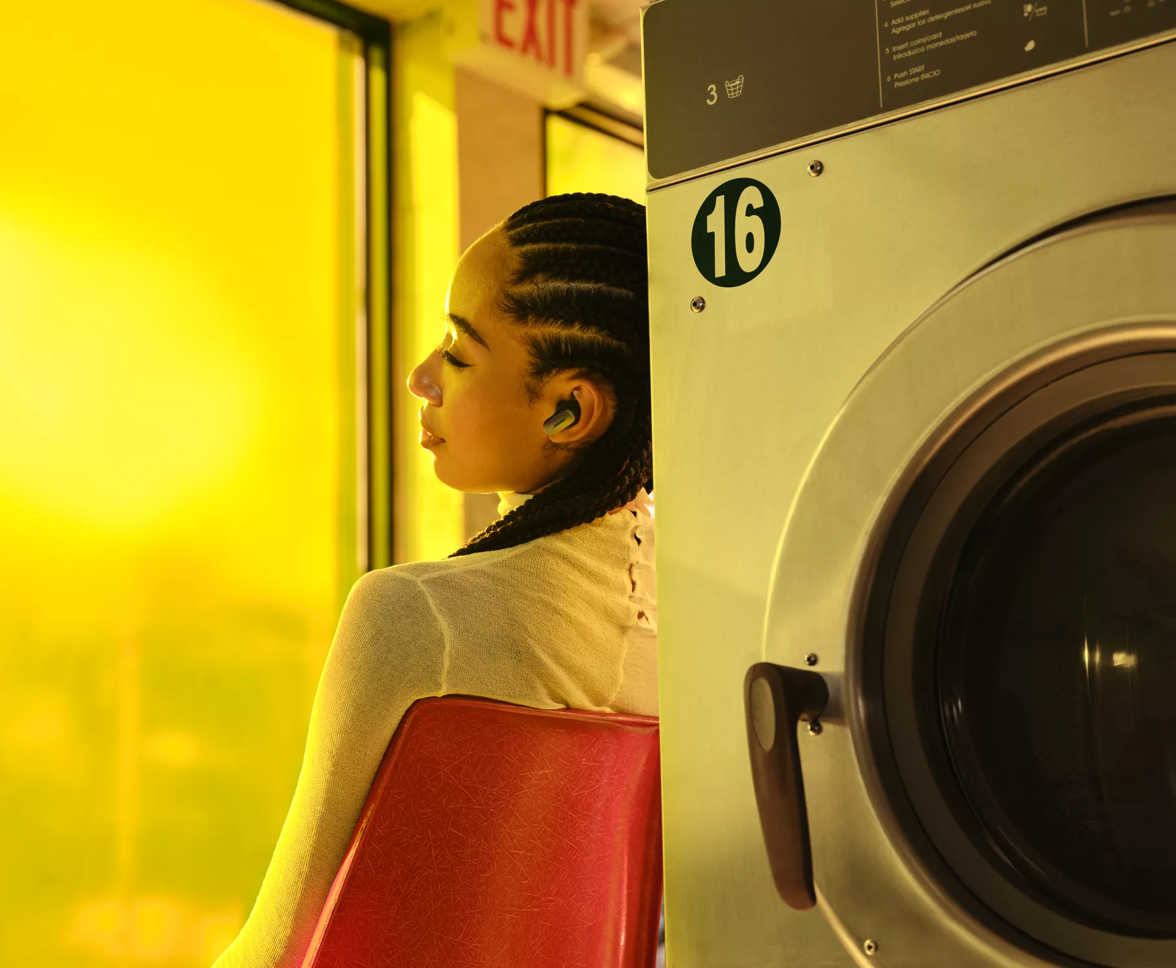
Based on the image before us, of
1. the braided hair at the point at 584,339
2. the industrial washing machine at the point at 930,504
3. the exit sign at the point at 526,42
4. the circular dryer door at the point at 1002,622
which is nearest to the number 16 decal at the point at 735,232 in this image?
the industrial washing machine at the point at 930,504

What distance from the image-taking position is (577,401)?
108 centimetres

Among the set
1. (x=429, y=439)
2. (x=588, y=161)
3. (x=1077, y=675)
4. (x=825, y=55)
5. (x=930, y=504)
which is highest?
(x=588, y=161)

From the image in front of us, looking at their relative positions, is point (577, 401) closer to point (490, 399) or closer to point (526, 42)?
point (490, 399)

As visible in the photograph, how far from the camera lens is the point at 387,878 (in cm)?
89

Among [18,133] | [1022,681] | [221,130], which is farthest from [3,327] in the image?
[1022,681]

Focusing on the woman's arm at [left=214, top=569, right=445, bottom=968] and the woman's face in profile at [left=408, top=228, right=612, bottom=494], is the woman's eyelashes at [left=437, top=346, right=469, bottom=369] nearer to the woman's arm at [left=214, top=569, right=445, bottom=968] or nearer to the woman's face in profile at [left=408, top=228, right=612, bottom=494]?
the woman's face in profile at [left=408, top=228, right=612, bottom=494]

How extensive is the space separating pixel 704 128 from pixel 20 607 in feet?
5.96

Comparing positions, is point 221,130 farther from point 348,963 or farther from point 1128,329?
point 1128,329

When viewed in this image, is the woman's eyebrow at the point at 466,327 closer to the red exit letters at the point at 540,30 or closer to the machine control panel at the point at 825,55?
the machine control panel at the point at 825,55

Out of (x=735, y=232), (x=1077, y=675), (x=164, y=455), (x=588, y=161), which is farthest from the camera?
(x=588, y=161)

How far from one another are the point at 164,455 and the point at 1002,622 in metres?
2.07

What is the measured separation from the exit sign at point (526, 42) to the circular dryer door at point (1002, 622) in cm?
225

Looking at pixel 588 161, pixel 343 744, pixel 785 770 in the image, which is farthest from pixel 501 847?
pixel 588 161

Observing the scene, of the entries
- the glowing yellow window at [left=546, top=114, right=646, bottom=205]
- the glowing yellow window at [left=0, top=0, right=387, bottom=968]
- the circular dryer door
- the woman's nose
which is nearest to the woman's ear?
the woman's nose
